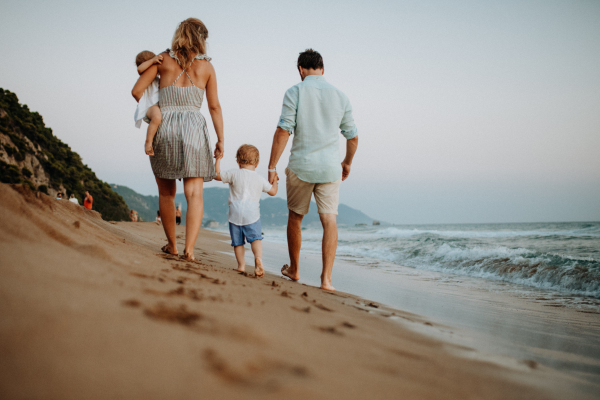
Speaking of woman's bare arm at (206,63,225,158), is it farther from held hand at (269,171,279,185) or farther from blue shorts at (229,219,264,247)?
blue shorts at (229,219,264,247)

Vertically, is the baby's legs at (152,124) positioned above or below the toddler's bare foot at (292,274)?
above

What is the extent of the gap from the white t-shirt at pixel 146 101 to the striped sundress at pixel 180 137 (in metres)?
0.07

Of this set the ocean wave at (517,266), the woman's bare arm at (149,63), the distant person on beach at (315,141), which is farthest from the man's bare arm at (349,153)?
the ocean wave at (517,266)

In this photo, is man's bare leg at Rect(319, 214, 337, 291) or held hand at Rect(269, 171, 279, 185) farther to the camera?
held hand at Rect(269, 171, 279, 185)

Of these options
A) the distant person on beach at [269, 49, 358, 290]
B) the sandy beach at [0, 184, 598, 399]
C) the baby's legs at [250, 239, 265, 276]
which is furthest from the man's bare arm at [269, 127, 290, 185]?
the sandy beach at [0, 184, 598, 399]

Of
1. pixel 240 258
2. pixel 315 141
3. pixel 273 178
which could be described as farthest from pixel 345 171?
pixel 240 258

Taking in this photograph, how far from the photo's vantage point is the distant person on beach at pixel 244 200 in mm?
3496

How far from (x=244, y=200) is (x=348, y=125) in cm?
129

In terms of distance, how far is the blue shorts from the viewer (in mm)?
3492

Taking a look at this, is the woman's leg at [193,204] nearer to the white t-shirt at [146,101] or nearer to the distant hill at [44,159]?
the white t-shirt at [146,101]

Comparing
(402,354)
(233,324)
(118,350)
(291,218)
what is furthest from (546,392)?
(291,218)

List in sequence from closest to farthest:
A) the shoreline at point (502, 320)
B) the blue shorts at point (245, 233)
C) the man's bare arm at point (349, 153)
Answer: the shoreline at point (502, 320) < the blue shorts at point (245, 233) < the man's bare arm at point (349, 153)

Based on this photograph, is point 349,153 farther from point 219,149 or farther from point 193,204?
point 193,204

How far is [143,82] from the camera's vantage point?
318 centimetres
